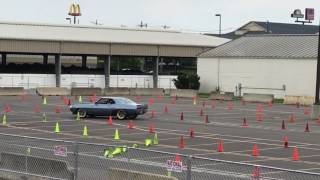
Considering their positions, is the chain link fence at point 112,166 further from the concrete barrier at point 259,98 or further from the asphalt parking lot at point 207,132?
the concrete barrier at point 259,98

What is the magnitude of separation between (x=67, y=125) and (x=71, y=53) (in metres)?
44.9

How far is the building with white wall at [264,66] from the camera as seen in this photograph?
64.6 meters

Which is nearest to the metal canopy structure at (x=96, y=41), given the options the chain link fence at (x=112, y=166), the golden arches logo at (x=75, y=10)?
the golden arches logo at (x=75, y=10)

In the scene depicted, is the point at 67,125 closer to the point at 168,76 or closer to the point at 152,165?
the point at 152,165

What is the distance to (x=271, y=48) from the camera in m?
70.7

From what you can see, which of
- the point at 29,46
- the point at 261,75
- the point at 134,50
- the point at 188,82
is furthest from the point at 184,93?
the point at 29,46

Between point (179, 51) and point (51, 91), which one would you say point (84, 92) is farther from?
point (179, 51)

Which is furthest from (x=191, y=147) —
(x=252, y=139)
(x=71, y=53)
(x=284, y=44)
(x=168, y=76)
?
(x=168, y=76)

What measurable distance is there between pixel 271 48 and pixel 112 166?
197 ft

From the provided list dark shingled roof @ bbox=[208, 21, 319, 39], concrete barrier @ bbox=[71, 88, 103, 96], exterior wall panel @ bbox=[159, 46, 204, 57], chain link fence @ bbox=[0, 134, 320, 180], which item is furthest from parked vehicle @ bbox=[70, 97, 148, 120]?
dark shingled roof @ bbox=[208, 21, 319, 39]

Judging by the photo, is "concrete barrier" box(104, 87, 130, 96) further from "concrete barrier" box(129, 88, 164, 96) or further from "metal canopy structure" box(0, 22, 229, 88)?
"metal canopy structure" box(0, 22, 229, 88)

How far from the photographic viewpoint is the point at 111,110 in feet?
123

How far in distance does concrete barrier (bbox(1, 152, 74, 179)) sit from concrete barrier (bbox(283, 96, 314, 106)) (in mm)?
46418

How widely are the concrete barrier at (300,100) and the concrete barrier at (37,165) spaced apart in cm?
4642
